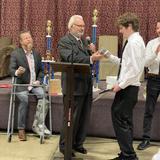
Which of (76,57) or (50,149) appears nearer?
(76,57)

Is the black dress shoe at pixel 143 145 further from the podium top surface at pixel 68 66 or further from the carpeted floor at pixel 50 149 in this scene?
the podium top surface at pixel 68 66

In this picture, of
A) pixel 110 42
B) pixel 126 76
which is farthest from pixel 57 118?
pixel 110 42

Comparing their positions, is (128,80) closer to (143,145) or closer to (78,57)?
(78,57)

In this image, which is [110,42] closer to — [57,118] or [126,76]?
[57,118]

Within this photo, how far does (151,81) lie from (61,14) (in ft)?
11.3

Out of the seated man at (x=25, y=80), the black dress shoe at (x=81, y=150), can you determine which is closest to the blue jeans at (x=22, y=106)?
the seated man at (x=25, y=80)

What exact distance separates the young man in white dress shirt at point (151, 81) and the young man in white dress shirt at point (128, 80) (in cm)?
54

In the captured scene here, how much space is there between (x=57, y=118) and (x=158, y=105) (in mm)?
1217

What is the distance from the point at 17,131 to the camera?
16.7 feet

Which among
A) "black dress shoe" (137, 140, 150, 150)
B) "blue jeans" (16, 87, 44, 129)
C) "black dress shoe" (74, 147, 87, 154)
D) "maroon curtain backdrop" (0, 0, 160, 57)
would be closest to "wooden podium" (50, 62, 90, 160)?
"black dress shoe" (74, 147, 87, 154)

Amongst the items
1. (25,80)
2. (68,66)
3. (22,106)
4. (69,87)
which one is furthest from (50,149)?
(68,66)

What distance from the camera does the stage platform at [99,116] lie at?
15.5 feet

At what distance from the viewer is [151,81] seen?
4320 mm

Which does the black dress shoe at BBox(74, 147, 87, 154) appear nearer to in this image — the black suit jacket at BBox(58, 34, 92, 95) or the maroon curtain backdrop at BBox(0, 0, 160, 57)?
the black suit jacket at BBox(58, 34, 92, 95)
